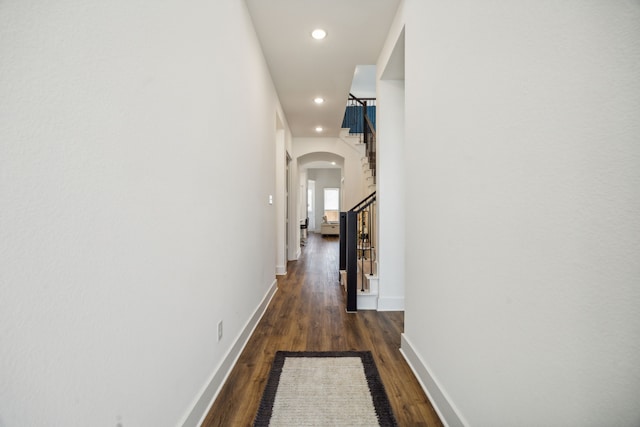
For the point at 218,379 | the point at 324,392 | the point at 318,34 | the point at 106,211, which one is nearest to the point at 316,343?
the point at 324,392

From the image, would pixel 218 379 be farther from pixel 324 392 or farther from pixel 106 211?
pixel 106 211

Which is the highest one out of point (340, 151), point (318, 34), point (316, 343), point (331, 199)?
point (318, 34)

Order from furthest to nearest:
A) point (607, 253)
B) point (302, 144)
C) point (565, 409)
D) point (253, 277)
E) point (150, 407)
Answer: point (302, 144) < point (253, 277) < point (150, 407) < point (565, 409) < point (607, 253)

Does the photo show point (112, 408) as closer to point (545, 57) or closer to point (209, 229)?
point (209, 229)

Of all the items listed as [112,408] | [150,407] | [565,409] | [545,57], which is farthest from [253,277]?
[545,57]

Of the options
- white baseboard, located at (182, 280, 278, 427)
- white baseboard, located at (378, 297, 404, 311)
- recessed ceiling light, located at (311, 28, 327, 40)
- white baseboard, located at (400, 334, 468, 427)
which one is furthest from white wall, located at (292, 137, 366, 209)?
white baseboard, located at (400, 334, 468, 427)

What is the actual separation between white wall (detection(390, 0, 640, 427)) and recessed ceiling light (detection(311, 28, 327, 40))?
1562mm

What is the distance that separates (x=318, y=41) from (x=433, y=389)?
3.13 m

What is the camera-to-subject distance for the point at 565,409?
2.52ft

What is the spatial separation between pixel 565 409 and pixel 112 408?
1.26 metres

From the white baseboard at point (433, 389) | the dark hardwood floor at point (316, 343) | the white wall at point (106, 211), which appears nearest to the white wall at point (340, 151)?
the dark hardwood floor at point (316, 343)

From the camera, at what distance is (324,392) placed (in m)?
1.73

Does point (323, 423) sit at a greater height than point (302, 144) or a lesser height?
lesser

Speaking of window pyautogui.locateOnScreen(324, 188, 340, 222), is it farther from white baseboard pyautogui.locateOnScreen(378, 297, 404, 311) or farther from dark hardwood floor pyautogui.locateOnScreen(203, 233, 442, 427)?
white baseboard pyautogui.locateOnScreen(378, 297, 404, 311)
